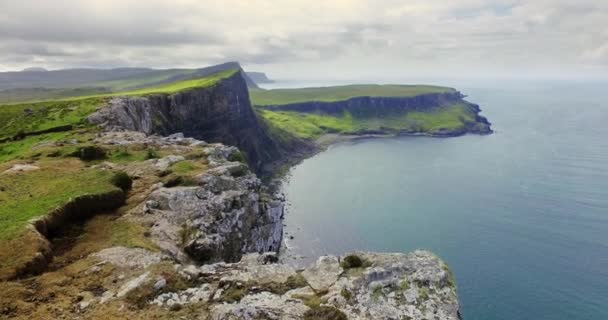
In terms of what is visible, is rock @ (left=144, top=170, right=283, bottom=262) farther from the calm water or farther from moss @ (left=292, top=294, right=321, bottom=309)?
the calm water

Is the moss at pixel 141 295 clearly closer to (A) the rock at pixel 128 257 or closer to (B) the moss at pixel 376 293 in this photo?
(A) the rock at pixel 128 257

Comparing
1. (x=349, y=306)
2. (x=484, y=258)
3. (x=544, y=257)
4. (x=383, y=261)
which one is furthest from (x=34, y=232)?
(x=544, y=257)

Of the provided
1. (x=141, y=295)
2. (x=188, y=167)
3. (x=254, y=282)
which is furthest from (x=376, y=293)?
(x=188, y=167)

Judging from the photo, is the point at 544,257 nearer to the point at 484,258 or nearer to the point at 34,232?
the point at 484,258

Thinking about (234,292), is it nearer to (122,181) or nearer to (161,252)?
(161,252)

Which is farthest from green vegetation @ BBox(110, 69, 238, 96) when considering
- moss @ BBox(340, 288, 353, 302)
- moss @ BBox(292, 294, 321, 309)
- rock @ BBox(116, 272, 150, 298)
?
moss @ BBox(340, 288, 353, 302)

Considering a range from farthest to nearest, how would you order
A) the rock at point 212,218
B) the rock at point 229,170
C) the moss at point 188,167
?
the rock at point 229,170
the moss at point 188,167
the rock at point 212,218

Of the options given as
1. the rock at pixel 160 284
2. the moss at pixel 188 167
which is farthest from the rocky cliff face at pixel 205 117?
the rock at pixel 160 284
